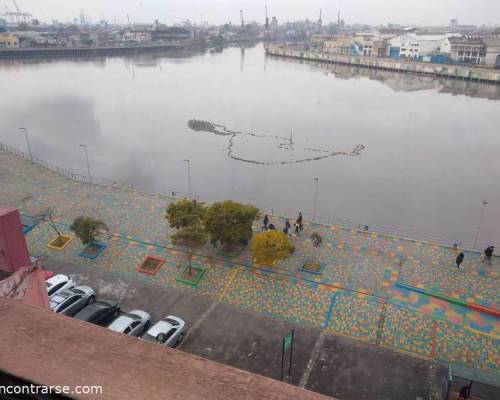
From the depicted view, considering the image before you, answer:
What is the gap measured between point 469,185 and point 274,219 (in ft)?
26.2

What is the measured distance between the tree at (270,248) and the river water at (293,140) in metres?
4.04

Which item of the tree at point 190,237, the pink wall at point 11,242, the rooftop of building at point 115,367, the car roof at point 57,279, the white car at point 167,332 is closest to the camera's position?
the rooftop of building at point 115,367

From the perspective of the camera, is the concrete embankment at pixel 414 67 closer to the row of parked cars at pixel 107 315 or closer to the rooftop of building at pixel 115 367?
the row of parked cars at pixel 107 315

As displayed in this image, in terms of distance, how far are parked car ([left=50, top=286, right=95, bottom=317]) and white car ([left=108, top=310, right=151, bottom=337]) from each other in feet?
2.50

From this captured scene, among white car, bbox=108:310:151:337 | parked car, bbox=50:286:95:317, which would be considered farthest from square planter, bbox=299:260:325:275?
parked car, bbox=50:286:95:317

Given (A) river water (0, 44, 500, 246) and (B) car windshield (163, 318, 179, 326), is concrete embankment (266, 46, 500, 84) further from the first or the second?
(B) car windshield (163, 318, 179, 326)

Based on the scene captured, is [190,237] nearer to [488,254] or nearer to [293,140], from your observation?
[488,254]

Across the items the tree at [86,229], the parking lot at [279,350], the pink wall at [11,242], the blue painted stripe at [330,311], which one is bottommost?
the parking lot at [279,350]

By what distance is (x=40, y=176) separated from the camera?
11.6 metres

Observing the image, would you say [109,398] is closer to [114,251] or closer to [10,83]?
[114,251]

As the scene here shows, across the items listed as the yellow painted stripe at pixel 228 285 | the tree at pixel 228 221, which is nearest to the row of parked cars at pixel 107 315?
the yellow painted stripe at pixel 228 285

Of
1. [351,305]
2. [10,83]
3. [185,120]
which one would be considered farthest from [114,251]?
[10,83]

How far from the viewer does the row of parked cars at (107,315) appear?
18.9 feet

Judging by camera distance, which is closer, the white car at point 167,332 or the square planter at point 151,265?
the white car at point 167,332
